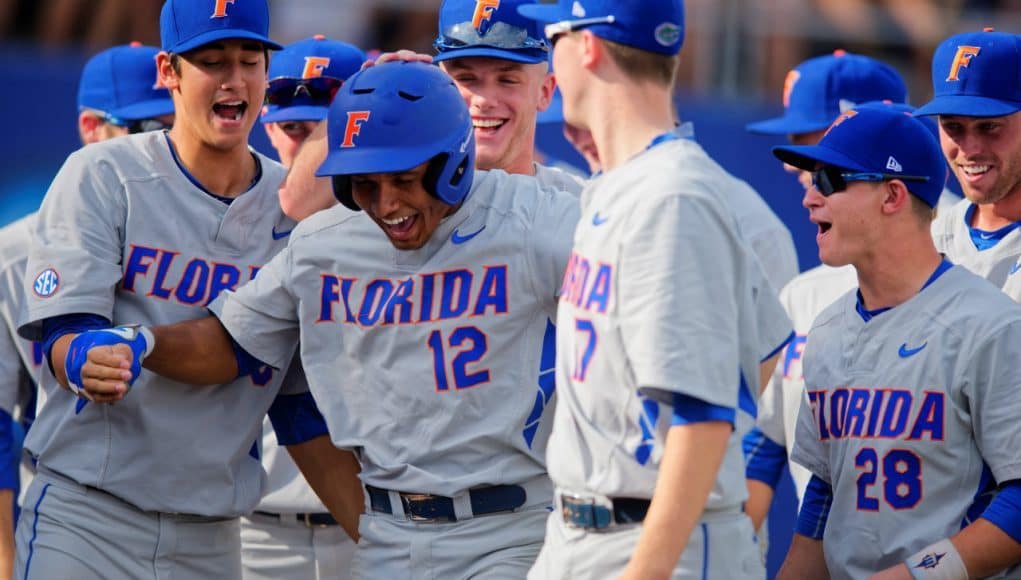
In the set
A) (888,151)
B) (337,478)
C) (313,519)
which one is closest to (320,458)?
(337,478)

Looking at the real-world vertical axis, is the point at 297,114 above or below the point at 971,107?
below

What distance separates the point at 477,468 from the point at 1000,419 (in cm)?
132

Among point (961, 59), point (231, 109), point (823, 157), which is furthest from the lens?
point (961, 59)

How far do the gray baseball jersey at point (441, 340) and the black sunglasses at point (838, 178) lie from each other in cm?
70

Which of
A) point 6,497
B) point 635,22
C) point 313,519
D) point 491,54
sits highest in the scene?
point 635,22

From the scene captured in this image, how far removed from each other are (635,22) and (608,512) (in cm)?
106

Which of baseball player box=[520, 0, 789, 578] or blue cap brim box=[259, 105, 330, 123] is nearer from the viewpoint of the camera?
baseball player box=[520, 0, 789, 578]

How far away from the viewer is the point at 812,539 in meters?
4.27

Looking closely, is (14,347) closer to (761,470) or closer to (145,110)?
(145,110)

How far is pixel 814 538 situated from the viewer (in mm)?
4266

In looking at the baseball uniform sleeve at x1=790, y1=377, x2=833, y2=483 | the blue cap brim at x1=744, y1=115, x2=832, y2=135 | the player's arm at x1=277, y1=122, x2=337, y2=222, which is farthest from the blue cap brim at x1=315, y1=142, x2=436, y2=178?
the blue cap brim at x1=744, y1=115, x2=832, y2=135

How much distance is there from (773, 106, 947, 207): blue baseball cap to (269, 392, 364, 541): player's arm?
64.5 inches

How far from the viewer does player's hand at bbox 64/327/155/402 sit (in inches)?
162

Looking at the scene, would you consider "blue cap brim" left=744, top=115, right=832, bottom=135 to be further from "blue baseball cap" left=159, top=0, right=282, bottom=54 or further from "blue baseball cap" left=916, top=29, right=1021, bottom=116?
"blue baseball cap" left=159, top=0, right=282, bottom=54
